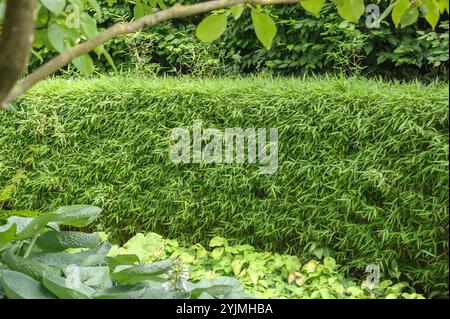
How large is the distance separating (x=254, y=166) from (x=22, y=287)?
2.39 m

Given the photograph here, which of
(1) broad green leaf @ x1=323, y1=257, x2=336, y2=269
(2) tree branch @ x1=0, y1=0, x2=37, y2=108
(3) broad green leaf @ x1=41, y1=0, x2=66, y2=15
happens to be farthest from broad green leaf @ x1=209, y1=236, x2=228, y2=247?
(2) tree branch @ x1=0, y1=0, x2=37, y2=108

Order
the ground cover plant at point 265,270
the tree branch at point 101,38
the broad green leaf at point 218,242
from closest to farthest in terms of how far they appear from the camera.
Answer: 1. the tree branch at point 101,38
2. the ground cover plant at point 265,270
3. the broad green leaf at point 218,242

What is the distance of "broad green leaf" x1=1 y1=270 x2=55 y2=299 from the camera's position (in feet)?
5.32

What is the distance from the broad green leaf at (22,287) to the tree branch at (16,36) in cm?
79

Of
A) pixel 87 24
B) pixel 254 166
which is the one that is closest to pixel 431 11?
pixel 87 24

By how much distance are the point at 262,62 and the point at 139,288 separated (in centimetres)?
393

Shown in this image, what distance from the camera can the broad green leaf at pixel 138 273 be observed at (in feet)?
6.23

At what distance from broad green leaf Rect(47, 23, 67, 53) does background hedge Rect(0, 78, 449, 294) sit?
1.55 metres

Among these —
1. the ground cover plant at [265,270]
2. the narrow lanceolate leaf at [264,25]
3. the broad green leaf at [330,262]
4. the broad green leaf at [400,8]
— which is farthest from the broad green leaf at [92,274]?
the broad green leaf at [330,262]

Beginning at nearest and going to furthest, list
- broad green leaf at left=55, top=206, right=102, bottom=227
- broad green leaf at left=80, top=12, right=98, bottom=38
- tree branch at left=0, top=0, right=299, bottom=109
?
tree branch at left=0, top=0, right=299, bottom=109, broad green leaf at left=80, top=12, right=98, bottom=38, broad green leaf at left=55, top=206, right=102, bottom=227

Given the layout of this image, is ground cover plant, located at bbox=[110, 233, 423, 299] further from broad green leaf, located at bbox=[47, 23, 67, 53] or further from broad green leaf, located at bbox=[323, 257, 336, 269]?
broad green leaf, located at bbox=[47, 23, 67, 53]

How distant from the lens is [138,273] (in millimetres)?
1910

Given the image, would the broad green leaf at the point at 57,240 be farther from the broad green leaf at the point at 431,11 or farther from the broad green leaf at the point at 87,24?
the broad green leaf at the point at 431,11
